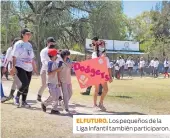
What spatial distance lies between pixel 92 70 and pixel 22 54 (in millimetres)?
1843

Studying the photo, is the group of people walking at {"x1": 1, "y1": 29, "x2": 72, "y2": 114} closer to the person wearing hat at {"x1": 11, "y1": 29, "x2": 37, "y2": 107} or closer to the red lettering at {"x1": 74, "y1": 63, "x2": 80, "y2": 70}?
the person wearing hat at {"x1": 11, "y1": 29, "x2": 37, "y2": 107}

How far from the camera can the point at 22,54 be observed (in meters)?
9.62

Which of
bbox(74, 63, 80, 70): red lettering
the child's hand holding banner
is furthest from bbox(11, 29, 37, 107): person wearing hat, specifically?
the child's hand holding banner

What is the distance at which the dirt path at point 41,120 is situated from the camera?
6.82 meters

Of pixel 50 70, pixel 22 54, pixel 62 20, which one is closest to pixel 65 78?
pixel 50 70

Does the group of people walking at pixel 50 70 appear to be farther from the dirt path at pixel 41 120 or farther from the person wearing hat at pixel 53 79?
the dirt path at pixel 41 120

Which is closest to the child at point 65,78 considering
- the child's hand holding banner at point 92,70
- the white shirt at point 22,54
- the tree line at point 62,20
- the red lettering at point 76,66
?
the red lettering at point 76,66

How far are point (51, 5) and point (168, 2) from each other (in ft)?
101

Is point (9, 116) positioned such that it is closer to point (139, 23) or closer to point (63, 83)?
point (63, 83)

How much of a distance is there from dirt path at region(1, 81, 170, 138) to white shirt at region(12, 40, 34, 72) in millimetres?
1049

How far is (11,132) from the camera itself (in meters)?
6.89

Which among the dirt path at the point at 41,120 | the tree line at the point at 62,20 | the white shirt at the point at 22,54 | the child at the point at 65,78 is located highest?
the tree line at the point at 62,20

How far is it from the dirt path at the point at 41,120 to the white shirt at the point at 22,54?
1.05m

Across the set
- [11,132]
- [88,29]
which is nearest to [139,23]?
[88,29]
